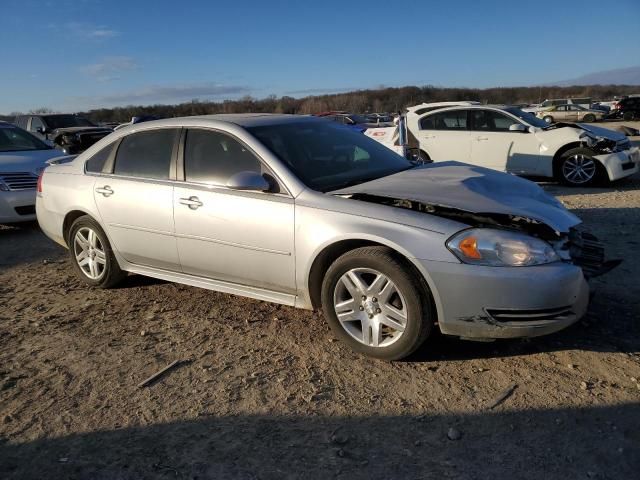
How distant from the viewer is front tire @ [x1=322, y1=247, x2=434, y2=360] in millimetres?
3244

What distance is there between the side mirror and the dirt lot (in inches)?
42.7

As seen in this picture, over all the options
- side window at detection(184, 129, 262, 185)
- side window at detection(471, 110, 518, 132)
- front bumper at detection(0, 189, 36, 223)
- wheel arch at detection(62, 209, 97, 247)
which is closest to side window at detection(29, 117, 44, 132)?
front bumper at detection(0, 189, 36, 223)

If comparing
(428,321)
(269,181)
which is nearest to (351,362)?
(428,321)

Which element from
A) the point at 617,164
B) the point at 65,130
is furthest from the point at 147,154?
the point at 65,130

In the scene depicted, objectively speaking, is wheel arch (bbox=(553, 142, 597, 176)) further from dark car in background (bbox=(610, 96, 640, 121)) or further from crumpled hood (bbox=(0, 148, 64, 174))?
dark car in background (bbox=(610, 96, 640, 121))

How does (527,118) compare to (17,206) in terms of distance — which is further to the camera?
(527,118)

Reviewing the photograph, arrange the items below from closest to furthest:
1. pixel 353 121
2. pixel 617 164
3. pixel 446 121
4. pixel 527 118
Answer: pixel 617 164 → pixel 527 118 → pixel 446 121 → pixel 353 121

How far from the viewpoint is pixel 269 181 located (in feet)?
12.4

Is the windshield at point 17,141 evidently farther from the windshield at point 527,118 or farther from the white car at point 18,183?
the windshield at point 527,118

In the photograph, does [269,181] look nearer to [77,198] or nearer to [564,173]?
[77,198]

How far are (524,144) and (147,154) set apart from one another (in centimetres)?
747

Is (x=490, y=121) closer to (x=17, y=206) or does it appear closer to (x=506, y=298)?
(x=506, y=298)

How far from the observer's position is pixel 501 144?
→ 1007cm

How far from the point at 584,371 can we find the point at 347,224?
165 centimetres
